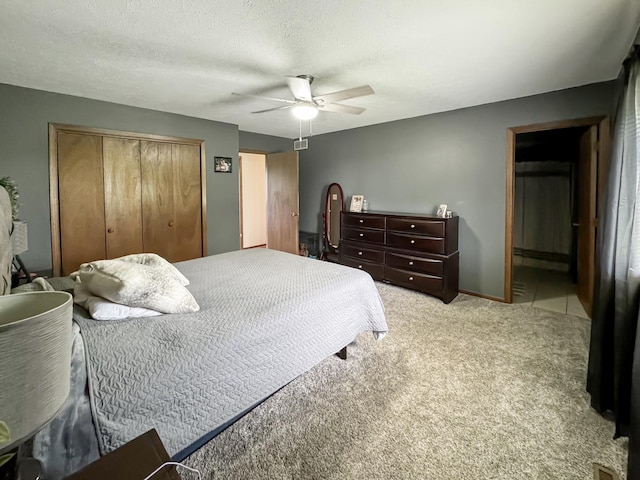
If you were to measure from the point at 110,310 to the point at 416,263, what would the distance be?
3260 mm

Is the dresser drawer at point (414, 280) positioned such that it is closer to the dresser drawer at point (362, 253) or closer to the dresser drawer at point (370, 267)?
the dresser drawer at point (370, 267)

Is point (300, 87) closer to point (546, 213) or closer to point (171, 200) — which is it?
point (171, 200)

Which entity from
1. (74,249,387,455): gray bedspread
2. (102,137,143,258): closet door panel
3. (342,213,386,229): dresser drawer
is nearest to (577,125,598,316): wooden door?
(342,213,386,229): dresser drawer

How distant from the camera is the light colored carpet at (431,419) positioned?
1.52m

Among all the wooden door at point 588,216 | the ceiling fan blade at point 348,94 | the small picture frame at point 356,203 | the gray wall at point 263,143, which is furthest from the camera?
the gray wall at point 263,143

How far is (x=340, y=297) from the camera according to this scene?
217 centimetres

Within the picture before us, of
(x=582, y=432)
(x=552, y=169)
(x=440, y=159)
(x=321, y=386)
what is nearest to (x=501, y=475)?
(x=582, y=432)

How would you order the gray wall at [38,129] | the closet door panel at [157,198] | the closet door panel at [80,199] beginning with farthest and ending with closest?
the closet door panel at [157,198]
the closet door panel at [80,199]
the gray wall at [38,129]

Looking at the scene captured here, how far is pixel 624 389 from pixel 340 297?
1603mm

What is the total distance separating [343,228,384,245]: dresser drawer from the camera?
14.0ft

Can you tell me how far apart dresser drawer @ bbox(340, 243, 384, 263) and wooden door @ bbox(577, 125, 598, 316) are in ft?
7.30

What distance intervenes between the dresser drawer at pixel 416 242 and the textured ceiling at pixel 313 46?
160 centimetres

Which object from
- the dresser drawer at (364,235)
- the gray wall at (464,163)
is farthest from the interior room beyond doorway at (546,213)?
the dresser drawer at (364,235)

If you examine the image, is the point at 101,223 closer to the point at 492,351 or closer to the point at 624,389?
the point at 492,351
